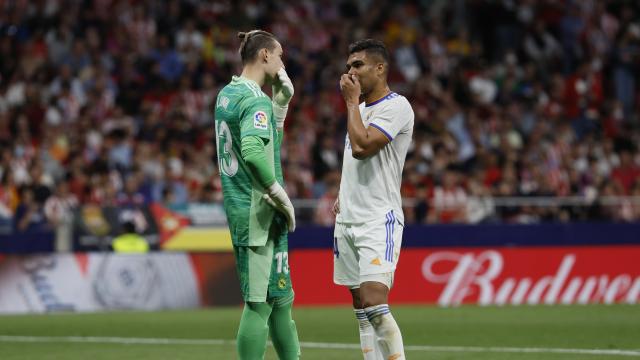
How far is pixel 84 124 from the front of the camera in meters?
19.1

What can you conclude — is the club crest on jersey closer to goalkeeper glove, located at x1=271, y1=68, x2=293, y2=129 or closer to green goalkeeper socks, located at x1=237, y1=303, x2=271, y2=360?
goalkeeper glove, located at x1=271, y1=68, x2=293, y2=129

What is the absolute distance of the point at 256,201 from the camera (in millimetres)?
7500

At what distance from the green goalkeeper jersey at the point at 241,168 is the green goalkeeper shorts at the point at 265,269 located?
0.21ft

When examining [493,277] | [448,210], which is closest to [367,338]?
[493,277]

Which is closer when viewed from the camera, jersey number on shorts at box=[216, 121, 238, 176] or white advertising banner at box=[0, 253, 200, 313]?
jersey number on shorts at box=[216, 121, 238, 176]

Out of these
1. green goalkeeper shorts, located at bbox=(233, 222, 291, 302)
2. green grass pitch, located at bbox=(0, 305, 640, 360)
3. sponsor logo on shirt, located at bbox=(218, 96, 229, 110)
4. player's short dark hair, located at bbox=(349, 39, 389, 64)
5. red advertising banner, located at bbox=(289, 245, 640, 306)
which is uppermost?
player's short dark hair, located at bbox=(349, 39, 389, 64)

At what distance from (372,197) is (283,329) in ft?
3.52

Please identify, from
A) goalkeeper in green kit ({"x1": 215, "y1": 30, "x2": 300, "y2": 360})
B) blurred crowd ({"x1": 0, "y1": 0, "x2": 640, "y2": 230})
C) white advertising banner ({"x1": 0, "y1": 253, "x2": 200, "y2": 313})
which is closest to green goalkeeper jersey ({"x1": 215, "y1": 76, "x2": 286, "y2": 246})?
goalkeeper in green kit ({"x1": 215, "y1": 30, "x2": 300, "y2": 360})

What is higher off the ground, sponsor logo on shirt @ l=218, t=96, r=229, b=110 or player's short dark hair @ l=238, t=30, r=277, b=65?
player's short dark hair @ l=238, t=30, r=277, b=65

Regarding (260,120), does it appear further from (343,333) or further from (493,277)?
(493,277)

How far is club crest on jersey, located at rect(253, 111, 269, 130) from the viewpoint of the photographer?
7309mm

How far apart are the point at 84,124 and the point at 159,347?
833 cm

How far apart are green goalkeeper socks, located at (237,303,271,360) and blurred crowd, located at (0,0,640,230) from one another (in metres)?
9.98

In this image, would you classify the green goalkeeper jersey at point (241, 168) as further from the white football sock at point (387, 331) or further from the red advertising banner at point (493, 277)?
the red advertising banner at point (493, 277)
